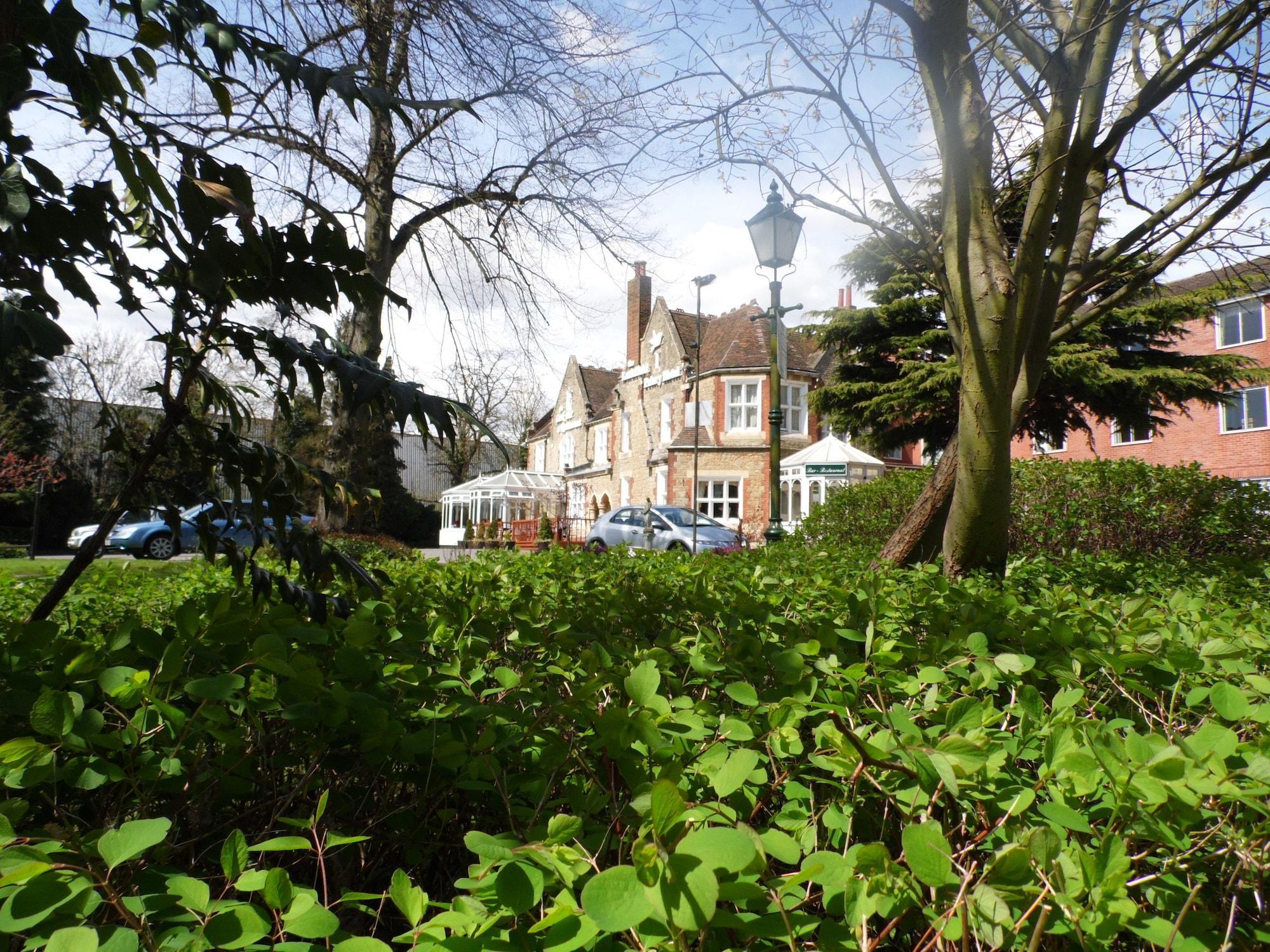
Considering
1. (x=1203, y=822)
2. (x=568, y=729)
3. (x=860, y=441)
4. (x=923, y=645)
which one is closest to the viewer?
(x=1203, y=822)

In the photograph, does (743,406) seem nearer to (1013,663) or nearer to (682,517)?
(682,517)

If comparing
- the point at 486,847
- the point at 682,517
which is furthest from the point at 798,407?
the point at 486,847

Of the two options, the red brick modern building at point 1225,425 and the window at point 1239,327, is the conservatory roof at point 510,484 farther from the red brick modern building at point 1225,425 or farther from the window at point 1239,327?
the window at point 1239,327

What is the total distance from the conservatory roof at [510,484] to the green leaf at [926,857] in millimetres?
35495

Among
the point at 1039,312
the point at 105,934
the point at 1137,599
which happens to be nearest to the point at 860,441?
the point at 1039,312

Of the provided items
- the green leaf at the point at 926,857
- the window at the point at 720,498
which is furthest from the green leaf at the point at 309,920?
the window at the point at 720,498

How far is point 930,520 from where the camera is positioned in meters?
Answer: 6.49

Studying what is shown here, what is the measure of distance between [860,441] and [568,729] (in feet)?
91.3

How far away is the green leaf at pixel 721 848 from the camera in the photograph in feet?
2.20

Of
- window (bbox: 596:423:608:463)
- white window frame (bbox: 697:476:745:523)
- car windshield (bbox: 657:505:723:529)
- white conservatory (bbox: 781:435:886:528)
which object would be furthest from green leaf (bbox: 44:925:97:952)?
window (bbox: 596:423:608:463)

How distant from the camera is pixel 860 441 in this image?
91.7 feet

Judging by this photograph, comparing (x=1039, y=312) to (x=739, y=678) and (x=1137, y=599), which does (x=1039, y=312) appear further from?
(x=739, y=678)

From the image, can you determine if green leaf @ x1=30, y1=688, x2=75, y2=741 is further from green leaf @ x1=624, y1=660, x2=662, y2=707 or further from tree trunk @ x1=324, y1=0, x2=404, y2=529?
tree trunk @ x1=324, y1=0, x2=404, y2=529

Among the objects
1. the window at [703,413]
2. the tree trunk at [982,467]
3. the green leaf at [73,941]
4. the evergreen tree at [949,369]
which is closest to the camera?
the green leaf at [73,941]
